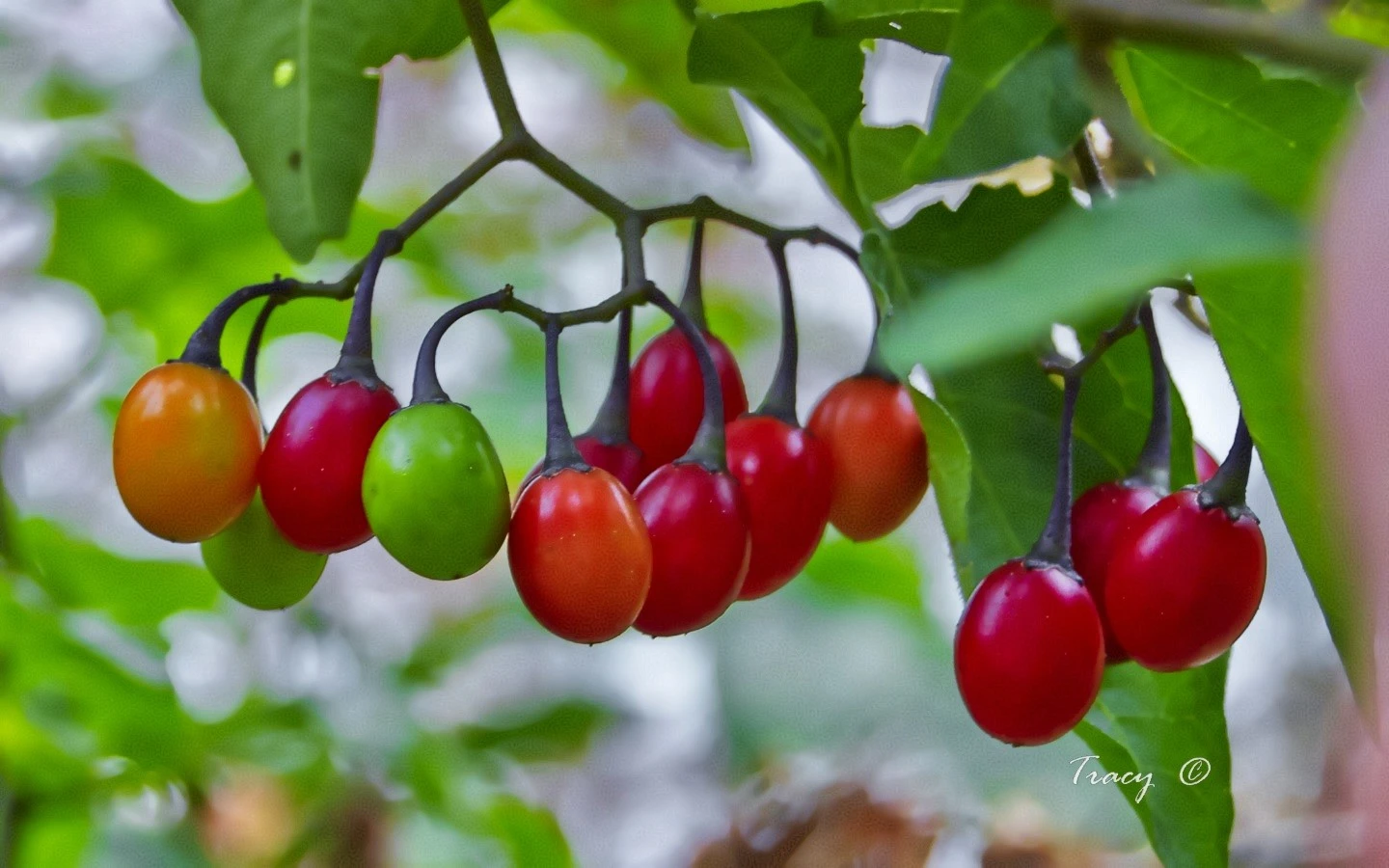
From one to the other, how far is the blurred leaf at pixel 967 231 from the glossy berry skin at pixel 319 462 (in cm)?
19

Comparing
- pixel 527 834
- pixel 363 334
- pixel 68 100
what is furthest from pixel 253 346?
pixel 68 100

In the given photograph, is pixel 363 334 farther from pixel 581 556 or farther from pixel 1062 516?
pixel 1062 516

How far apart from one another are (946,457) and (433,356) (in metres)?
0.17

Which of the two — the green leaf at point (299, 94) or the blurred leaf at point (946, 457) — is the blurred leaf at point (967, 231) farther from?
the green leaf at point (299, 94)

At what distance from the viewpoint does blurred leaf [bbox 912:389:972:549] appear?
0.41 metres

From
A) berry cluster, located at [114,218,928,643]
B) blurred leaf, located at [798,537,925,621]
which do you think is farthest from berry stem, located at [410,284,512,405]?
blurred leaf, located at [798,537,925,621]

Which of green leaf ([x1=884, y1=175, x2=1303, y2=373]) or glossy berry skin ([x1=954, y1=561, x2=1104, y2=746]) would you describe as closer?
green leaf ([x1=884, y1=175, x2=1303, y2=373])

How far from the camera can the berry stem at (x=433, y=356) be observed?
44cm

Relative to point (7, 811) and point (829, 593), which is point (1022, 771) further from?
point (7, 811)

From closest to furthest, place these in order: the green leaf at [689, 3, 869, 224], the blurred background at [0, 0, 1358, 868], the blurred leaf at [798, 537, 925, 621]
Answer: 1. the green leaf at [689, 3, 869, 224]
2. the blurred background at [0, 0, 1358, 868]
3. the blurred leaf at [798, 537, 925, 621]

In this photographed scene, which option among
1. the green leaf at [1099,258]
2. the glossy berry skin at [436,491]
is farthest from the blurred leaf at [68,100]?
the green leaf at [1099,258]

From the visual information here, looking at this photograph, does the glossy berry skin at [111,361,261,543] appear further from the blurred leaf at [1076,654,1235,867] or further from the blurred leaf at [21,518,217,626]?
the blurred leaf at [21,518,217,626]

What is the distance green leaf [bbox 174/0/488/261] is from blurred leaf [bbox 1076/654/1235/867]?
32 cm

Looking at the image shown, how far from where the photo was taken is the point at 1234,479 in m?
0.44
